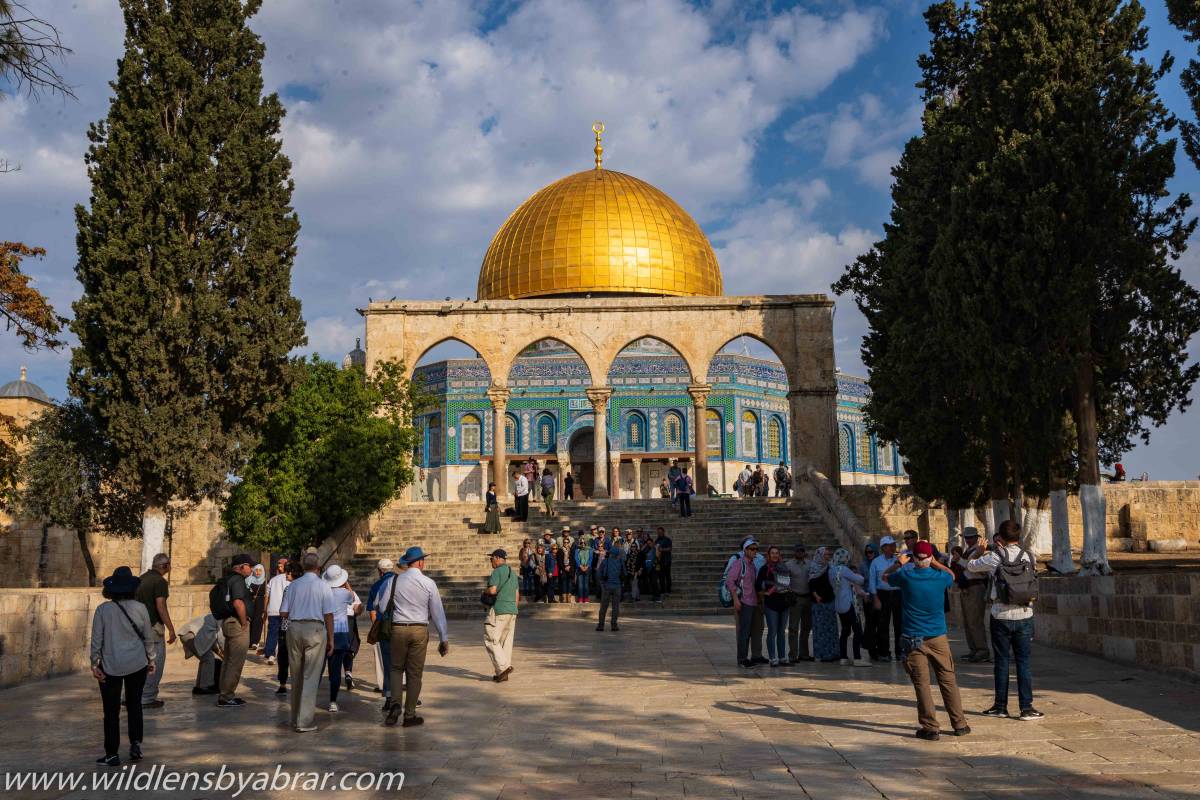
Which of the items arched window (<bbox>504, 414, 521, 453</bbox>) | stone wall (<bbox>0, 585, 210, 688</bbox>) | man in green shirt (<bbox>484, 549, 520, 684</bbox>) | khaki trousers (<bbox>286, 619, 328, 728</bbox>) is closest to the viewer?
khaki trousers (<bbox>286, 619, 328, 728</bbox>)

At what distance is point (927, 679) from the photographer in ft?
20.9

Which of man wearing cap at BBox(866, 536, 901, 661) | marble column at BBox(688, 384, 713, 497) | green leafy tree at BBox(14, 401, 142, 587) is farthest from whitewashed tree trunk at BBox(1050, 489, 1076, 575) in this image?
green leafy tree at BBox(14, 401, 142, 587)

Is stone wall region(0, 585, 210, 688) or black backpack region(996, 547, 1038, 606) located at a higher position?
black backpack region(996, 547, 1038, 606)

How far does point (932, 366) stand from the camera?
55.1ft

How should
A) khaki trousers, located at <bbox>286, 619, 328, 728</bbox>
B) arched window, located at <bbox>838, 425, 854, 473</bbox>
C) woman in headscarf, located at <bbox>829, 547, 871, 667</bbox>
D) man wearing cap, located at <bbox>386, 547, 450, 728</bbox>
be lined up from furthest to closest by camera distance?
arched window, located at <bbox>838, 425, 854, 473</bbox>
woman in headscarf, located at <bbox>829, 547, 871, 667</bbox>
man wearing cap, located at <bbox>386, 547, 450, 728</bbox>
khaki trousers, located at <bbox>286, 619, 328, 728</bbox>

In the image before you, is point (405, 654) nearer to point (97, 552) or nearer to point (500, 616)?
point (500, 616)

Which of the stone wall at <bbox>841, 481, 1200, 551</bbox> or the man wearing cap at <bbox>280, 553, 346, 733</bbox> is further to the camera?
the stone wall at <bbox>841, 481, 1200, 551</bbox>

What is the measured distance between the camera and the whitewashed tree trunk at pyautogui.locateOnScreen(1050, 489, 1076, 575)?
15.0m

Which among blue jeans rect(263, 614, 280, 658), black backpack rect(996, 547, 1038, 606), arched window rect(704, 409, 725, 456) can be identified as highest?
arched window rect(704, 409, 725, 456)

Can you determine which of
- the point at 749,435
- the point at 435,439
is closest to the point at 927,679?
the point at 749,435

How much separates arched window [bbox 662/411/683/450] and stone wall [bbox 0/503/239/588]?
18392mm

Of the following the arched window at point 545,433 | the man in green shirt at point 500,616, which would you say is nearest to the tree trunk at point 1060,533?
the man in green shirt at point 500,616

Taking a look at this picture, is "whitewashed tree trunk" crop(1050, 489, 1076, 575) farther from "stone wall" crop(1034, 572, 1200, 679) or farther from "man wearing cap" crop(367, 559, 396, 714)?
"man wearing cap" crop(367, 559, 396, 714)

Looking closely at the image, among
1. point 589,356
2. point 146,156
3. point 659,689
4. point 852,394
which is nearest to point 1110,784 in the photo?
point 659,689
